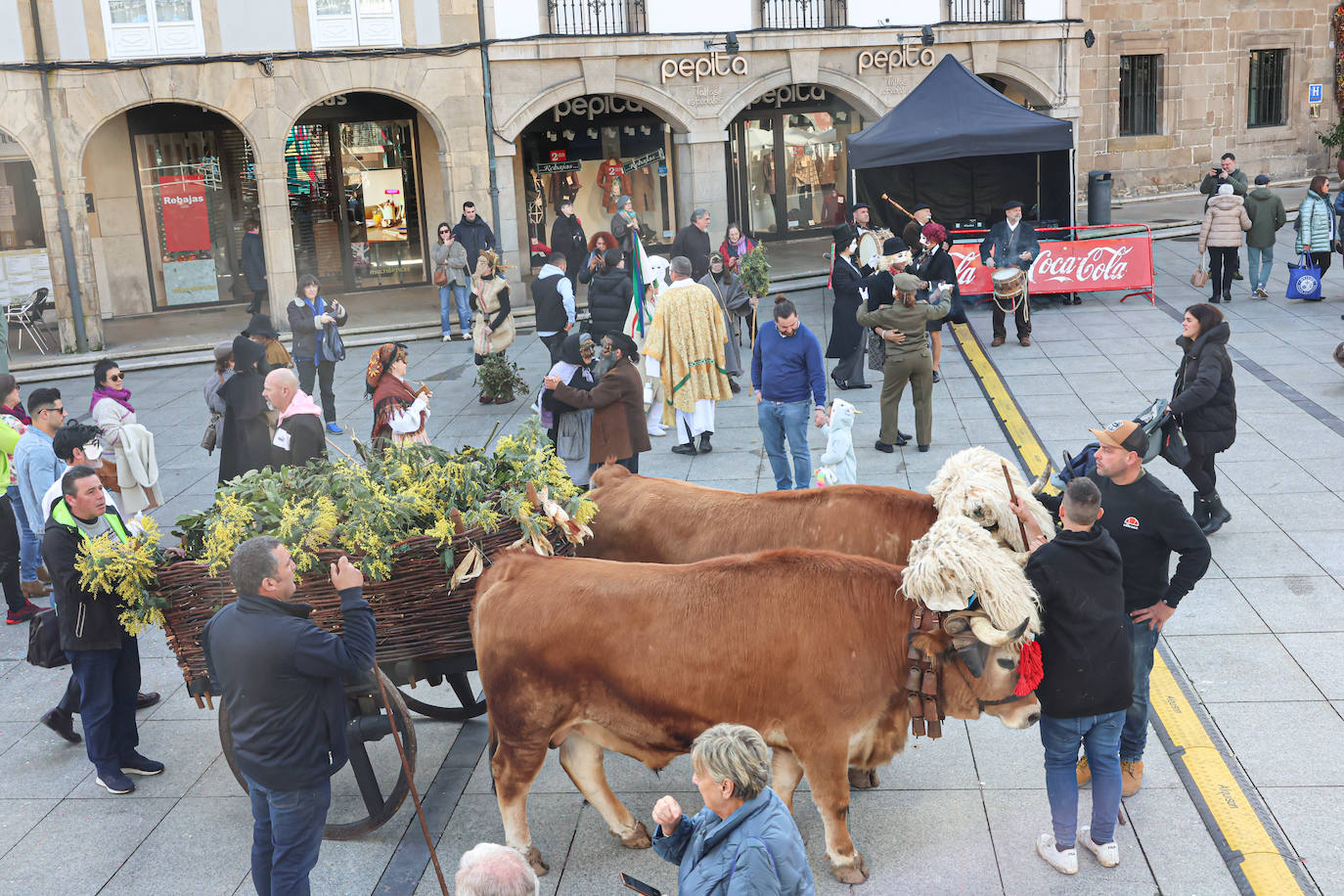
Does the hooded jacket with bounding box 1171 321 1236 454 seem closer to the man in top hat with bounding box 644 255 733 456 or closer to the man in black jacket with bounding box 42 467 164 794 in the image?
the man in top hat with bounding box 644 255 733 456

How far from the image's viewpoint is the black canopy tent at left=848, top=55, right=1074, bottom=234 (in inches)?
715

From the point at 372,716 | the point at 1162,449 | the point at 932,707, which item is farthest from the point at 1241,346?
the point at 372,716

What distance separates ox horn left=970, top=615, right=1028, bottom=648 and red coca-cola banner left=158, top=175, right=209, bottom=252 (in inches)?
834

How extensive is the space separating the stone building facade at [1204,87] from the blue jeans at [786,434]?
2247 centimetres

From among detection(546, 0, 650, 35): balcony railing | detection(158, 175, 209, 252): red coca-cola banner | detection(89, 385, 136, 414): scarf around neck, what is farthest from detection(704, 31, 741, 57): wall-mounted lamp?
detection(89, 385, 136, 414): scarf around neck

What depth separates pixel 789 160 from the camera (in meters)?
27.8

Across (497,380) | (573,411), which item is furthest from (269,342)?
(497,380)

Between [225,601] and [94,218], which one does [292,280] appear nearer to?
[94,218]

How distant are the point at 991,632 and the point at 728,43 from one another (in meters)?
18.8

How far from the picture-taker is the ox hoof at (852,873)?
5531 millimetres

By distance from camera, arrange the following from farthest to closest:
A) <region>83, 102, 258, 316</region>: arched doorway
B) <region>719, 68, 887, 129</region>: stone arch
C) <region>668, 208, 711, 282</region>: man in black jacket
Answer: <region>719, 68, 887, 129</region>: stone arch → <region>83, 102, 258, 316</region>: arched doorway → <region>668, 208, 711, 282</region>: man in black jacket

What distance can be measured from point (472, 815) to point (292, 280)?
Result: 15.9m

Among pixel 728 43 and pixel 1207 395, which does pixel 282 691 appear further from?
pixel 728 43

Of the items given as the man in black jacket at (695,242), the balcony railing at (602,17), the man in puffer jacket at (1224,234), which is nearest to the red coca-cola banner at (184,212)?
the balcony railing at (602,17)
